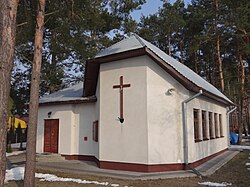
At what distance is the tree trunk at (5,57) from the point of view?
16.3 ft

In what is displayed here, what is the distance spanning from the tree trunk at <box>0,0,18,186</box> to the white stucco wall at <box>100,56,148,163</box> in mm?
5816

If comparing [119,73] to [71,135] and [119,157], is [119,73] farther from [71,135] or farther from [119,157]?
[71,135]

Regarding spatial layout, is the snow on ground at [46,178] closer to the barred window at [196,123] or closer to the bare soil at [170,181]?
the bare soil at [170,181]

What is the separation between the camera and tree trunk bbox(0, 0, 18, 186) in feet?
16.3

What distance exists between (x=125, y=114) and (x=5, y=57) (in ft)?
20.1

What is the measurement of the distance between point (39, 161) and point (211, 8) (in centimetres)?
2012

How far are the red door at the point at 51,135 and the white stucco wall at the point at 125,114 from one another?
420 cm

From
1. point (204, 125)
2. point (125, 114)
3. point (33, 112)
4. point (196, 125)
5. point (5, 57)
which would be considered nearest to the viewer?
point (5, 57)

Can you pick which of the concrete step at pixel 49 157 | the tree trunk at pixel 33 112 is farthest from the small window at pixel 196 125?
the tree trunk at pixel 33 112

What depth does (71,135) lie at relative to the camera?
13836mm

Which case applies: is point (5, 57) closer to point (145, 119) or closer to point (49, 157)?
point (145, 119)

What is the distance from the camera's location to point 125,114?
34.9 feet

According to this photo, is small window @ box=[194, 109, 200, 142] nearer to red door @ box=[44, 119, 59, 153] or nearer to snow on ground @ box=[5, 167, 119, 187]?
snow on ground @ box=[5, 167, 119, 187]

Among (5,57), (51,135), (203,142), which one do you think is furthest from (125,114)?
(5,57)
